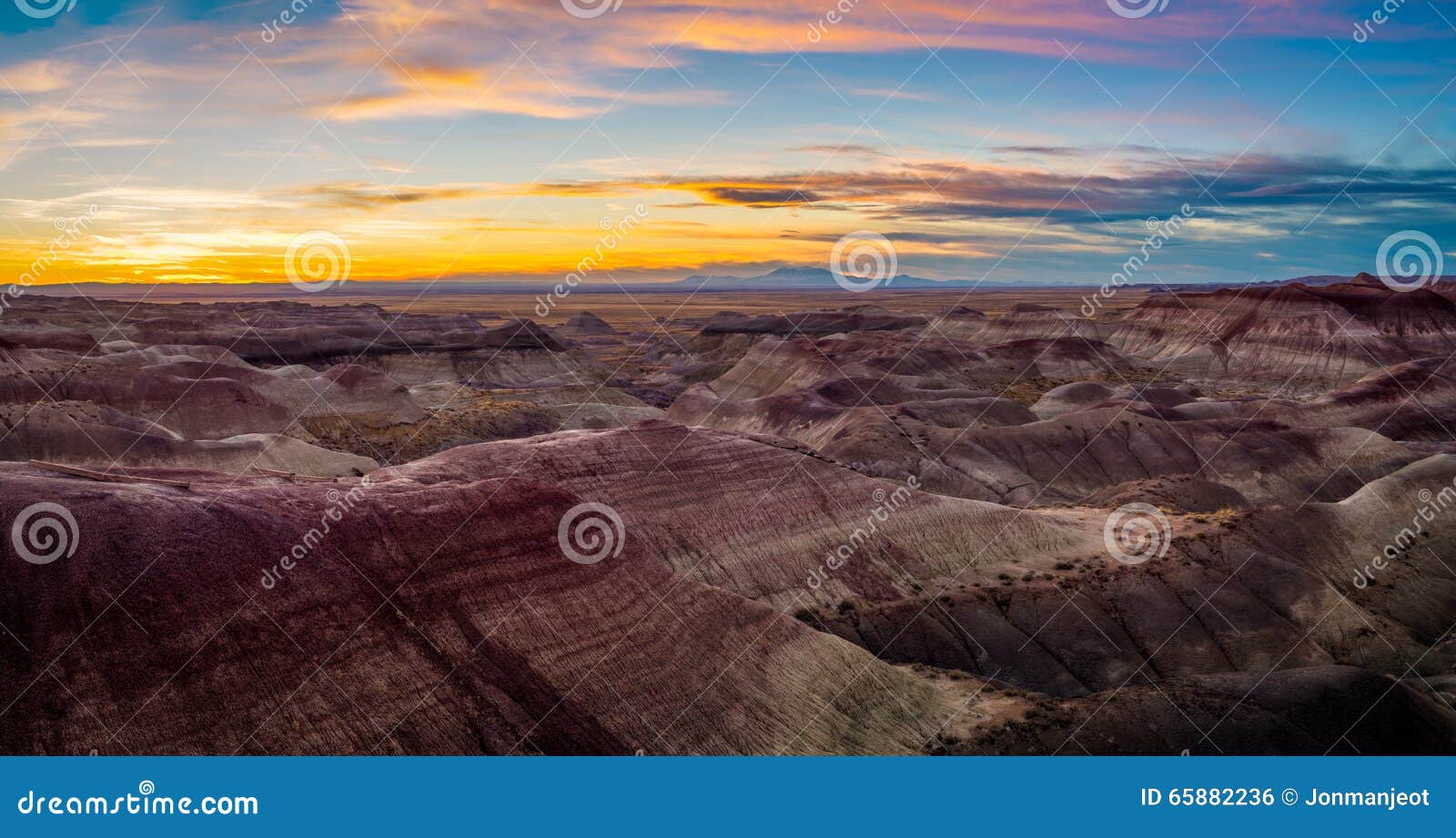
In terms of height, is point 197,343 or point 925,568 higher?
point 197,343

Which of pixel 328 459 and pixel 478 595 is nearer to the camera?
pixel 478 595

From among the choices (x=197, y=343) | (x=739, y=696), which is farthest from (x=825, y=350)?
(x=739, y=696)

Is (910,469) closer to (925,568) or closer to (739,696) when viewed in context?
(925,568)

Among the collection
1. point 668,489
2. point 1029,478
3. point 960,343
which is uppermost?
point 960,343

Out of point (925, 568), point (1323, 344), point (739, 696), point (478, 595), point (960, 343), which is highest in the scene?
point (960, 343)

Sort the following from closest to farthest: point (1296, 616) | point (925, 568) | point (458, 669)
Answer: point (458, 669)
point (1296, 616)
point (925, 568)

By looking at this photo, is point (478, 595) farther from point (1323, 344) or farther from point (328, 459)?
point (1323, 344)

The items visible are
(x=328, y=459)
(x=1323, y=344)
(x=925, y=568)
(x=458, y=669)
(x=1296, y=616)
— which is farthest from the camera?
(x=1323, y=344)

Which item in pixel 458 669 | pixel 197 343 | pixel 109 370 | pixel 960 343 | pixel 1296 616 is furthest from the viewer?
pixel 960 343

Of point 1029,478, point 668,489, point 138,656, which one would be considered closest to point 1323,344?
point 1029,478
